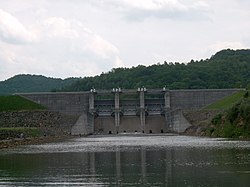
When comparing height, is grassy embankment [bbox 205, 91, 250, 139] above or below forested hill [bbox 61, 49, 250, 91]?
below

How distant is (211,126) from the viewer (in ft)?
289

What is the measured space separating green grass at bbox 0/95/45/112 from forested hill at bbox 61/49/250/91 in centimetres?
5169

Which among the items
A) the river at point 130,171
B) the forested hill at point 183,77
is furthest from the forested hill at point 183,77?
the river at point 130,171

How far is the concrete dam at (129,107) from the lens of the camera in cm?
13175

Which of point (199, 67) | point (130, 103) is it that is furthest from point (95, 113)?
point (199, 67)

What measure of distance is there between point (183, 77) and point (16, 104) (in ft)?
211

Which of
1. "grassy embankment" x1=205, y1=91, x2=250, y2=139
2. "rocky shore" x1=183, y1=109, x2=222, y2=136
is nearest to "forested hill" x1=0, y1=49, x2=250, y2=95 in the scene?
"rocky shore" x1=183, y1=109, x2=222, y2=136

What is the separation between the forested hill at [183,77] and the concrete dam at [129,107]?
99.6 ft

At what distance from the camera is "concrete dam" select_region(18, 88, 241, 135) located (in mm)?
131750

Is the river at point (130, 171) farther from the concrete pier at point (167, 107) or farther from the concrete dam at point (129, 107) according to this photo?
the concrete dam at point (129, 107)

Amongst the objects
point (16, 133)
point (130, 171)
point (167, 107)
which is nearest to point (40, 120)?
point (167, 107)

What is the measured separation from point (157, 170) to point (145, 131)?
10024 cm

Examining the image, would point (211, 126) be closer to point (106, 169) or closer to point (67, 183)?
point (106, 169)

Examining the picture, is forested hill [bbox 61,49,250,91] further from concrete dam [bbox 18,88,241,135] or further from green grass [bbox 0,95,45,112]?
green grass [bbox 0,95,45,112]
